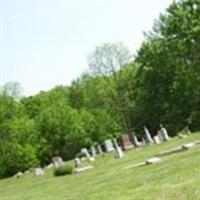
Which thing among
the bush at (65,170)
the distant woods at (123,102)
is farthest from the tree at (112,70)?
the bush at (65,170)

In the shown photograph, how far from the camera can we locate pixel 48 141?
78.0 metres

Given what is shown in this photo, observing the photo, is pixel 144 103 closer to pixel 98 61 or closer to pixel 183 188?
pixel 98 61

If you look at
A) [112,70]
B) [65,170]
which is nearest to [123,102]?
[112,70]

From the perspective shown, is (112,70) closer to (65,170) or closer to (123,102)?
(123,102)

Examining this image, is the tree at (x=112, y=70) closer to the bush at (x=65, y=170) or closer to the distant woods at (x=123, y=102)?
the distant woods at (x=123, y=102)

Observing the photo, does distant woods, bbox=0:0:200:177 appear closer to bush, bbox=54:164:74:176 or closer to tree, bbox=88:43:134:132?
tree, bbox=88:43:134:132

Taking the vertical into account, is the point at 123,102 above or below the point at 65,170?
above

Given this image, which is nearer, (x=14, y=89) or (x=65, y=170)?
(x=65, y=170)

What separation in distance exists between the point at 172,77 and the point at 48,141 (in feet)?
66.2

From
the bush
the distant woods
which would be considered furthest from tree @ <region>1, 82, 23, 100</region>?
the bush

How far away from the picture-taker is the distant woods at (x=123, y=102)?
206ft

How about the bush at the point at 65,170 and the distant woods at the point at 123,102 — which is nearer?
the bush at the point at 65,170

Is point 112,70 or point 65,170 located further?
point 112,70

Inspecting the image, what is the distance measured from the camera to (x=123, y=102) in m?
73.4
